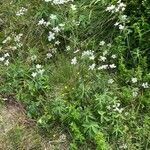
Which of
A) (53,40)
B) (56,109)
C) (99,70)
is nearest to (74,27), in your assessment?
(53,40)

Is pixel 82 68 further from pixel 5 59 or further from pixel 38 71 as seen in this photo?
pixel 5 59

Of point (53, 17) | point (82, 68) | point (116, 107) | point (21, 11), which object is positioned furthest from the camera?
point (21, 11)

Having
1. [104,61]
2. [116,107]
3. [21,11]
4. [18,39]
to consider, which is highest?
[21,11]

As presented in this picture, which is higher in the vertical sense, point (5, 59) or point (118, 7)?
point (118, 7)

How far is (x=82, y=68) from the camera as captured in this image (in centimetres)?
469

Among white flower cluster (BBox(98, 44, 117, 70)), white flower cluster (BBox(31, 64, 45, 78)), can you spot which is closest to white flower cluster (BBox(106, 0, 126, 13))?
white flower cluster (BBox(98, 44, 117, 70))

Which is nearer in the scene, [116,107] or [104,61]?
[116,107]

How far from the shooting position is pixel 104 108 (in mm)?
4379

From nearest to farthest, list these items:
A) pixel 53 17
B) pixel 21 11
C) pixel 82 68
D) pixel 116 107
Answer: pixel 116 107 → pixel 82 68 → pixel 53 17 → pixel 21 11

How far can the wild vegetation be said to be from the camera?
14.1ft

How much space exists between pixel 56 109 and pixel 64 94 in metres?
0.20

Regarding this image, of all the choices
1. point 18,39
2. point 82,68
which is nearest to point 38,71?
point 82,68

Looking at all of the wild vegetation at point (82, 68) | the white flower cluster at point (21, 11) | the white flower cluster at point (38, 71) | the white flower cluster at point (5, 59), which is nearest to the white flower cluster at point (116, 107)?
the wild vegetation at point (82, 68)

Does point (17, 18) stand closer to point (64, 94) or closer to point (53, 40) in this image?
point (53, 40)
